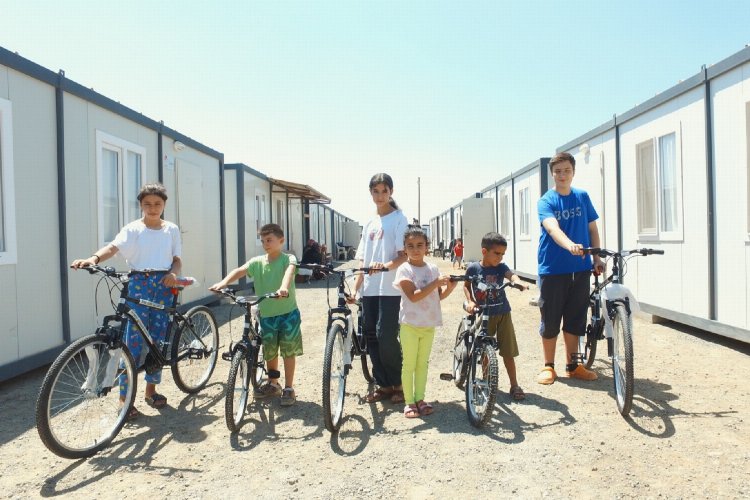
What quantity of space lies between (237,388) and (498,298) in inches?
71.5

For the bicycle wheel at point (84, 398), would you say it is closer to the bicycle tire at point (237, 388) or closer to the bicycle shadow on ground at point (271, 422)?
the bicycle tire at point (237, 388)

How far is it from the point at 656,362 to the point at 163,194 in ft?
14.7

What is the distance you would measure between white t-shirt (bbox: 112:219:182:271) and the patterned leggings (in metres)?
0.10

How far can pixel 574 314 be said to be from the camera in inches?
170

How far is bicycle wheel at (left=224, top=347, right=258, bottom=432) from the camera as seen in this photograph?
327cm

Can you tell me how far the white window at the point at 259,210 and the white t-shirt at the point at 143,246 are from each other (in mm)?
9527

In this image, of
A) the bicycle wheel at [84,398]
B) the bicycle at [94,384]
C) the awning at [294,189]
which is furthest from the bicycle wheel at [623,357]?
the awning at [294,189]

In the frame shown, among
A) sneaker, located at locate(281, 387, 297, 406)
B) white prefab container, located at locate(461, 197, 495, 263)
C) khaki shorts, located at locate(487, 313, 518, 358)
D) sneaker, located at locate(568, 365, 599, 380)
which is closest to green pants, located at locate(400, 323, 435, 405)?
khaki shorts, located at locate(487, 313, 518, 358)

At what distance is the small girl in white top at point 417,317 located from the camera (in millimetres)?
3586

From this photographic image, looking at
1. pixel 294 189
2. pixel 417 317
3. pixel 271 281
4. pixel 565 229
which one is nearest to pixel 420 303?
pixel 417 317

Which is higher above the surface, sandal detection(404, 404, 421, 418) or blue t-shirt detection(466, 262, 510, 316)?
blue t-shirt detection(466, 262, 510, 316)

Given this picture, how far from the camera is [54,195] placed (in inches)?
204

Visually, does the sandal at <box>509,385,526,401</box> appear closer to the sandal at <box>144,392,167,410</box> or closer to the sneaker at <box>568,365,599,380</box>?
the sneaker at <box>568,365,599,380</box>

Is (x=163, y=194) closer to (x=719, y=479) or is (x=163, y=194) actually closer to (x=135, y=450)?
(x=135, y=450)
